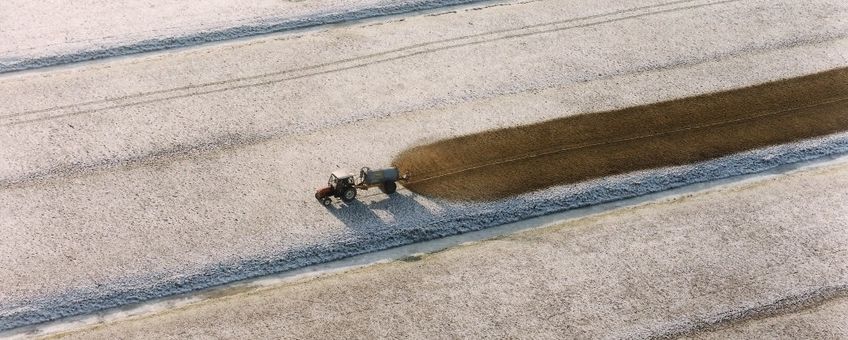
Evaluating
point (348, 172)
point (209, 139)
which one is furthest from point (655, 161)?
point (209, 139)

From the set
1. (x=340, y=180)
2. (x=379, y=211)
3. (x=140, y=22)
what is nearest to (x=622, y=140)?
(x=379, y=211)

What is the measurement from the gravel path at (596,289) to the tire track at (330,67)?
8.51 metres

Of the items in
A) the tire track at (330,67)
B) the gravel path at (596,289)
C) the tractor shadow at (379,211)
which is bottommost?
the gravel path at (596,289)

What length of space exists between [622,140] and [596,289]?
5.89m

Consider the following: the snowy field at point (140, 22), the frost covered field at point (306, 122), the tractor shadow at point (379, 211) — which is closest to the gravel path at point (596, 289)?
the frost covered field at point (306, 122)

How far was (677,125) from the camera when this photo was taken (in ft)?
75.8

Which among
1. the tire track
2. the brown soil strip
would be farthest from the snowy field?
the brown soil strip

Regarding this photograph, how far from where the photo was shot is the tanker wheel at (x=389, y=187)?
20047 millimetres

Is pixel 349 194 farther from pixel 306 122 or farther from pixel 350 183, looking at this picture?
pixel 306 122

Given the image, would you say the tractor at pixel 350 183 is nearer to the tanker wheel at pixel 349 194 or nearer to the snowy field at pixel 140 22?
the tanker wheel at pixel 349 194

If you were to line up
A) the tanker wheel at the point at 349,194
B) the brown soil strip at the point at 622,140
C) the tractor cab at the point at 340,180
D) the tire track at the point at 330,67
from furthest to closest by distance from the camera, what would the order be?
the tire track at the point at 330,67
the brown soil strip at the point at 622,140
the tanker wheel at the point at 349,194
the tractor cab at the point at 340,180

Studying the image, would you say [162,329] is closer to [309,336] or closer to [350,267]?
[309,336]

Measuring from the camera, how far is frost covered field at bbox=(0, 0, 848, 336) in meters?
18.7

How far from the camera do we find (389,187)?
2012cm
